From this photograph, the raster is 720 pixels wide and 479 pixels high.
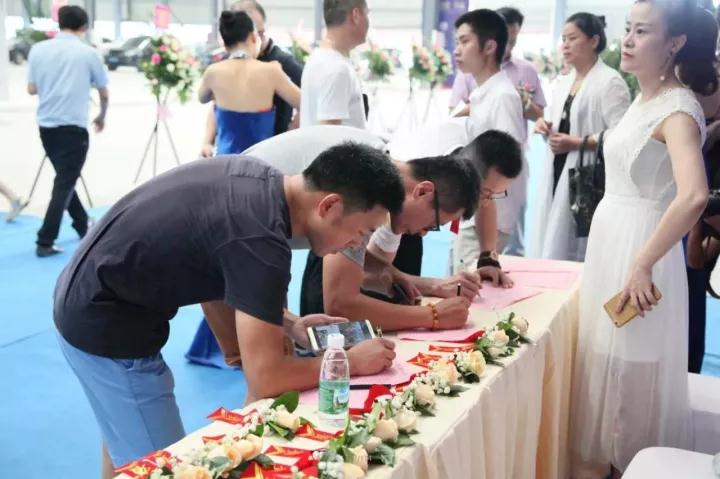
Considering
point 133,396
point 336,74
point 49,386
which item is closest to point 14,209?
point 49,386

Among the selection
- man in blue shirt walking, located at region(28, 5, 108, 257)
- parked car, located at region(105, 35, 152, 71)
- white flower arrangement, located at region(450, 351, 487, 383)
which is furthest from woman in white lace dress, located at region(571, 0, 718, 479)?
parked car, located at region(105, 35, 152, 71)

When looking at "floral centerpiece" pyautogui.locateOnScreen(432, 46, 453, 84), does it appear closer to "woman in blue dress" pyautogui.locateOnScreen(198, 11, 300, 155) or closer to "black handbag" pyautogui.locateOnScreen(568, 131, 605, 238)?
"woman in blue dress" pyautogui.locateOnScreen(198, 11, 300, 155)

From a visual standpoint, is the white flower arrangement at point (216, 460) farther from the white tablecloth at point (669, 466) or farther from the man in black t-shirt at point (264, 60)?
the man in black t-shirt at point (264, 60)

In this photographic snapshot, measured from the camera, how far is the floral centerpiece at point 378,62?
8094 mm

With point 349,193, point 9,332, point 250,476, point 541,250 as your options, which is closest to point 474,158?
point 349,193

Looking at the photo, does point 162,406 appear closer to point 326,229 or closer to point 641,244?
point 326,229

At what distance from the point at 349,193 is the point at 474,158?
98 centimetres

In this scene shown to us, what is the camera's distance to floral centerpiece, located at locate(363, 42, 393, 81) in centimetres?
809

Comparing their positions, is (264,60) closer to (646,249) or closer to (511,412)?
(646,249)

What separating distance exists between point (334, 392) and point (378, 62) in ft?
22.8

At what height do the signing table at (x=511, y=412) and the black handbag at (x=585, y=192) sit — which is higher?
the black handbag at (x=585, y=192)

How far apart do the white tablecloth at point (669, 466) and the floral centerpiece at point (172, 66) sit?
4.33 m

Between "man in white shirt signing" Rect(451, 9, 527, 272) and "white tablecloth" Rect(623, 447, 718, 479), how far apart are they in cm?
134

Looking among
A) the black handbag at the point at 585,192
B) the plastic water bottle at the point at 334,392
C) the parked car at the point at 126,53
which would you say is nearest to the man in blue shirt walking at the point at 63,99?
the black handbag at the point at 585,192
